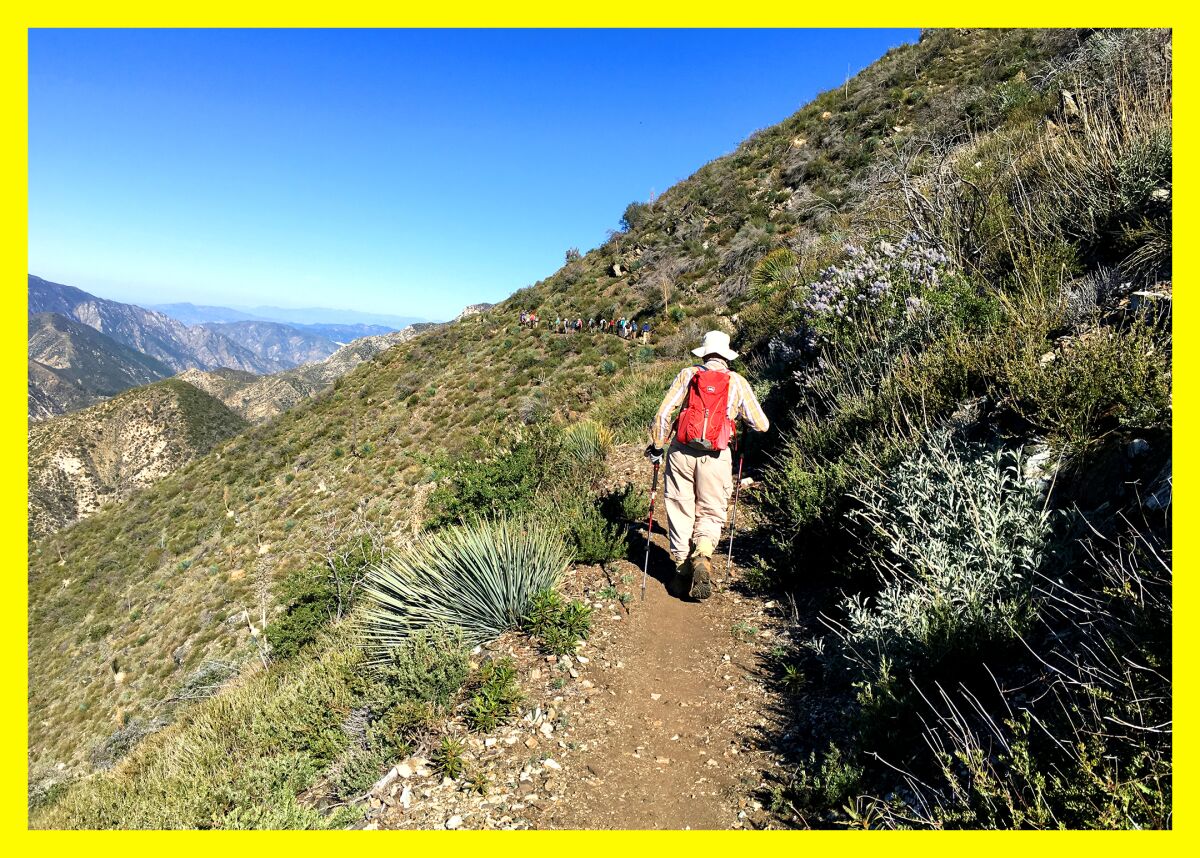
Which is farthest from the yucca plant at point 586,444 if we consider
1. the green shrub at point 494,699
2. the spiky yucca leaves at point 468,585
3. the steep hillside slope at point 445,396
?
the steep hillside slope at point 445,396

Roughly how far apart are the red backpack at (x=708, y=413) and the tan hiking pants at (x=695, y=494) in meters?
0.15

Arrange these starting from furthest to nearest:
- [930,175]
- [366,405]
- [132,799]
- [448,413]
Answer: [366,405] → [448,413] → [930,175] → [132,799]

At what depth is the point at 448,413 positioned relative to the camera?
802 inches

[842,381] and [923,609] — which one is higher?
[842,381]

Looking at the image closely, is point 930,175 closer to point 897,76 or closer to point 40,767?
point 897,76

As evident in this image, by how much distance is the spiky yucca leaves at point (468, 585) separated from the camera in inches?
165

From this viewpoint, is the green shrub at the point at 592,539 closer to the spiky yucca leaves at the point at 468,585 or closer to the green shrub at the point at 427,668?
the spiky yucca leaves at the point at 468,585

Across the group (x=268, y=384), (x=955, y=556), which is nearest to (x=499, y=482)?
(x=955, y=556)

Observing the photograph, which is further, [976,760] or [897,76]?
[897,76]

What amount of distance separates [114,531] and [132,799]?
33.6 m

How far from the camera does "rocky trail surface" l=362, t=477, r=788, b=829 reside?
2.72 meters

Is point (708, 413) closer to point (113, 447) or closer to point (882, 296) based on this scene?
point (882, 296)

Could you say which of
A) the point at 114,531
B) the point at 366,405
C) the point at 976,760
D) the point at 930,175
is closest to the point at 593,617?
the point at 976,760

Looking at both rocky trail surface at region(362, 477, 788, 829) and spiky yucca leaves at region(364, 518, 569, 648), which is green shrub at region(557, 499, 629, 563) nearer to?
spiky yucca leaves at region(364, 518, 569, 648)
